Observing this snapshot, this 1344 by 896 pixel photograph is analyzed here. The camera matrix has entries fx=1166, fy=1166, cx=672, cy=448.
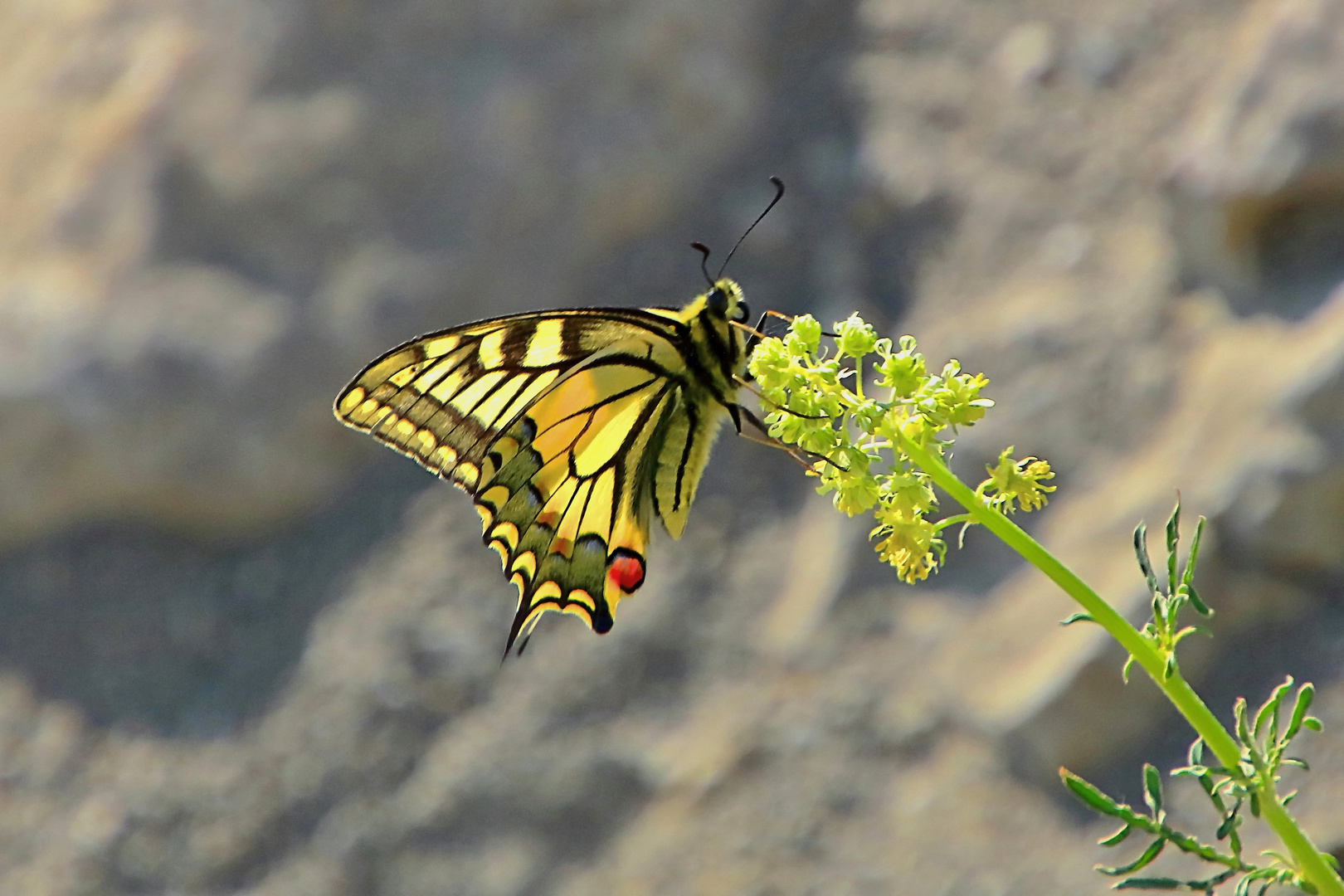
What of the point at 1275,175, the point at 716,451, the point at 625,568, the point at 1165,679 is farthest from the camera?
the point at 716,451

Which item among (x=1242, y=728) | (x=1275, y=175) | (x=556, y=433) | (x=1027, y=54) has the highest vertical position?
(x=1027, y=54)

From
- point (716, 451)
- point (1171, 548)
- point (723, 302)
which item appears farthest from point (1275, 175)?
point (1171, 548)

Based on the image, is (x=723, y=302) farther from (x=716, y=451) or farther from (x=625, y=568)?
(x=716, y=451)

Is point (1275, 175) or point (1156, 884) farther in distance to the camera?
point (1275, 175)

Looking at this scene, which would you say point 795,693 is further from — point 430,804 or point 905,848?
point 430,804

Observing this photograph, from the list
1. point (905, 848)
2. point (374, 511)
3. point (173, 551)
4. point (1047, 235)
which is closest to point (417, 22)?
point (374, 511)

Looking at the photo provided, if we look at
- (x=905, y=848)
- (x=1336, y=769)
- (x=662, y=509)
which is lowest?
(x=1336, y=769)

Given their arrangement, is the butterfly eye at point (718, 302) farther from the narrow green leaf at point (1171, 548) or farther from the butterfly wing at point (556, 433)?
the narrow green leaf at point (1171, 548)

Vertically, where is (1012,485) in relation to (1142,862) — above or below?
above
